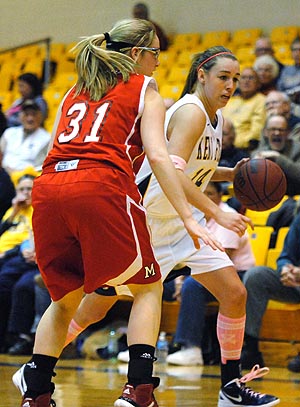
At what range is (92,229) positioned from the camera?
3.62 metres

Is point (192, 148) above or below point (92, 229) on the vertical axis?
above

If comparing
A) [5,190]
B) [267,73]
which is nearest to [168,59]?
[267,73]

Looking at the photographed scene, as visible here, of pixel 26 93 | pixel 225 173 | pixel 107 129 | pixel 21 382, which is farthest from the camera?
pixel 26 93

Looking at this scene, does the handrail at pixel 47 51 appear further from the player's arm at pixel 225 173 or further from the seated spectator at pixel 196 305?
the player's arm at pixel 225 173

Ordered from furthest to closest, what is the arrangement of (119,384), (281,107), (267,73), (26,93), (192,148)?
1. (26,93)
2. (267,73)
3. (281,107)
4. (119,384)
5. (192,148)

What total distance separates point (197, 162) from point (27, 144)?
5.53 m

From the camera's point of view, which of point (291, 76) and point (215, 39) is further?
point (215, 39)

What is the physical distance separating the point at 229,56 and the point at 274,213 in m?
3.12

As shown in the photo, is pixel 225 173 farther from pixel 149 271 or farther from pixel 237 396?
pixel 149 271

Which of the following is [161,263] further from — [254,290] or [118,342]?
[118,342]

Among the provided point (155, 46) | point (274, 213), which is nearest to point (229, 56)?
point (155, 46)

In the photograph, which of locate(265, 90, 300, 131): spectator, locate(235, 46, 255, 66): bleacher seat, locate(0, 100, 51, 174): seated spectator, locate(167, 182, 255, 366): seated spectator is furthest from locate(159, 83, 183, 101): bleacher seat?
locate(167, 182, 255, 366): seated spectator

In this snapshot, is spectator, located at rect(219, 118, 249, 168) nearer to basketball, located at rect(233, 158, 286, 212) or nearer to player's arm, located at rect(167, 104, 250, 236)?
basketball, located at rect(233, 158, 286, 212)

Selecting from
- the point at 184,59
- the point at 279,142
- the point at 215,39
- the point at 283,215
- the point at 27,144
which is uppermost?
the point at 215,39
